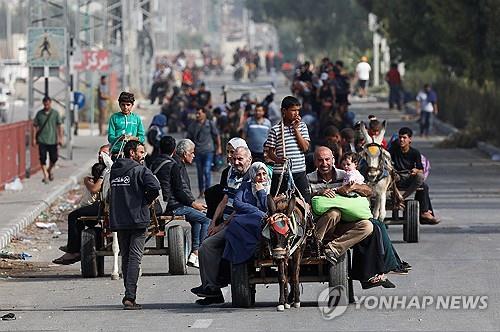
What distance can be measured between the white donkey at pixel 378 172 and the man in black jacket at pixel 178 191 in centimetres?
295

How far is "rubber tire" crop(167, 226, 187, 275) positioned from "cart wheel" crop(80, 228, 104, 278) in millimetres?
789

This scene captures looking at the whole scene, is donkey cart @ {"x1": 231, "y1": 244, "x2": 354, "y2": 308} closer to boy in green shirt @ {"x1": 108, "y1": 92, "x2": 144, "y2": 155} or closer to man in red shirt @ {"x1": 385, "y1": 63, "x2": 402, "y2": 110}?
boy in green shirt @ {"x1": 108, "y1": 92, "x2": 144, "y2": 155}

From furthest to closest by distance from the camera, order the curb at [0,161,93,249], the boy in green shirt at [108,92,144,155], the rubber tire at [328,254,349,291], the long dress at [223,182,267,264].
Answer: the curb at [0,161,93,249] → the boy in green shirt at [108,92,144,155] → the rubber tire at [328,254,349,291] → the long dress at [223,182,267,264]

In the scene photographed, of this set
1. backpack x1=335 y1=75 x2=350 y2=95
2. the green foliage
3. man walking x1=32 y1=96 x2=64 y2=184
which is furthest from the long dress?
the green foliage

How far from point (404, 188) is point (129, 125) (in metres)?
3.98

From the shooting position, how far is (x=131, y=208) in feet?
46.9

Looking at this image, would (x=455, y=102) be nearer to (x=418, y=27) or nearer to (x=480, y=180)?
(x=418, y=27)

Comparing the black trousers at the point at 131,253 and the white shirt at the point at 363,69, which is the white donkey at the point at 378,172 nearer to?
the black trousers at the point at 131,253

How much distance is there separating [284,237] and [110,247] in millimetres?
3729

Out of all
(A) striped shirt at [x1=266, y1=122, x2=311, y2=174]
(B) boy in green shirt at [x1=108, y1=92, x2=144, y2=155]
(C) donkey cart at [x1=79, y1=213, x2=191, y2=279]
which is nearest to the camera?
(A) striped shirt at [x1=266, y1=122, x2=311, y2=174]

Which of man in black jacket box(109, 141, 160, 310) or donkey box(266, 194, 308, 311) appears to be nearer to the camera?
donkey box(266, 194, 308, 311)

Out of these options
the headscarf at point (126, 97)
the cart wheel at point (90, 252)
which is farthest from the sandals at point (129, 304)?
the headscarf at point (126, 97)

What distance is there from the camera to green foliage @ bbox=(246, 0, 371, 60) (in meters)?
81.9

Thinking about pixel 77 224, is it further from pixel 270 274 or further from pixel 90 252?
pixel 270 274
